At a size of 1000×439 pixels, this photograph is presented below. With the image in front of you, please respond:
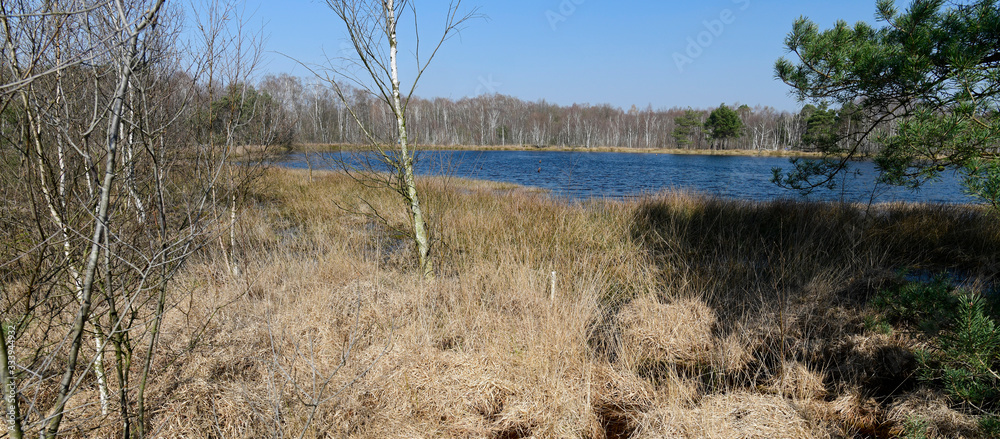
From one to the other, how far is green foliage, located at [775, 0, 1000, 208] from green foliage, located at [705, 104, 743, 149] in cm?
4887

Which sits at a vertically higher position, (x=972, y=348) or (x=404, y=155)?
(x=404, y=155)

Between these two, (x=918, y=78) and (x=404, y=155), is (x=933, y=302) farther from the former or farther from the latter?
(x=404, y=155)

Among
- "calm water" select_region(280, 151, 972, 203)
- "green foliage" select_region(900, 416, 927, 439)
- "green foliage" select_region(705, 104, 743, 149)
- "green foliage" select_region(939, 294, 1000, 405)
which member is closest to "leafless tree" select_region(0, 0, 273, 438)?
"calm water" select_region(280, 151, 972, 203)

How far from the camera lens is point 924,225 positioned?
6289 mm

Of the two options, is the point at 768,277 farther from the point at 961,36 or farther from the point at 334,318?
the point at 334,318

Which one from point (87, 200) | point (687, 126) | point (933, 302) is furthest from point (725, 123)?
point (87, 200)

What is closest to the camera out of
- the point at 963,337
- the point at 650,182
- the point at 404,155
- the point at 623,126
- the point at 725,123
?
the point at 963,337

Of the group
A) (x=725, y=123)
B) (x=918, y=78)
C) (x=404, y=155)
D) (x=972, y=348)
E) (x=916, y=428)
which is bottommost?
(x=916, y=428)

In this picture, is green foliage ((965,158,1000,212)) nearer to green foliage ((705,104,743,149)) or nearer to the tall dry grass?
the tall dry grass

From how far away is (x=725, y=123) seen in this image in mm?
47656

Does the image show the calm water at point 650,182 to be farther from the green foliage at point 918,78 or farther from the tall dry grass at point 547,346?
the tall dry grass at point 547,346

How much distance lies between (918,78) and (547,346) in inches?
102

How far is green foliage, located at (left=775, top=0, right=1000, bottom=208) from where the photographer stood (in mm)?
2277

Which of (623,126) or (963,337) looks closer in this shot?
(963,337)
